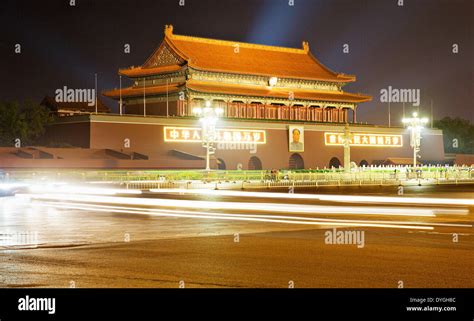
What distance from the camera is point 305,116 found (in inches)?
2876

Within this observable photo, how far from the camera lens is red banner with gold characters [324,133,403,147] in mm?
71938

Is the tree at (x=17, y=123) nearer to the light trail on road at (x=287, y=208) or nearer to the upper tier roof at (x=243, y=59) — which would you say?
the upper tier roof at (x=243, y=59)

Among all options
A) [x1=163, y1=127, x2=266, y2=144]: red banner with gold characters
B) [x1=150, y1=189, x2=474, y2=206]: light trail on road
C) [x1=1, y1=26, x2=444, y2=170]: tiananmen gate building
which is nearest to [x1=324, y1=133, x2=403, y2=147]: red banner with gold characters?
[x1=1, y1=26, x2=444, y2=170]: tiananmen gate building

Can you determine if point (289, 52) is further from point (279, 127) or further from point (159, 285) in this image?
point (159, 285)

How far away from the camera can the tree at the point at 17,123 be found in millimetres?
59394

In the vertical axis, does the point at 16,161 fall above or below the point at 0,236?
above

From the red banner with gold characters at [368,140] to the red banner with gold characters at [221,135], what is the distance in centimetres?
816

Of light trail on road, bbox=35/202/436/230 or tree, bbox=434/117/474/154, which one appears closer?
light trail on road, bbox=35/202/436/230

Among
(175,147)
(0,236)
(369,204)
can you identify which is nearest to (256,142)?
(175,147)

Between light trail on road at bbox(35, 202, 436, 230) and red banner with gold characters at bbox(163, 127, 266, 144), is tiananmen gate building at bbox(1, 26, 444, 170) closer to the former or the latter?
red banner with gold characters at bbox(163, 127, 266, 144)

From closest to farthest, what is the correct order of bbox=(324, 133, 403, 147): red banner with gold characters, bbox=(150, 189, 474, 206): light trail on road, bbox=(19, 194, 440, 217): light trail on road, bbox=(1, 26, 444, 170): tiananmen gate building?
1. bbox=(19, 194, 440, 217): light trail on road
2. bbox=(150, 189, 474, 206): light trail on road
3. bbox=(1, 26, 444, 170): tiananmen gate building
4. bbox=(324, 133, 403, 147): red banner with gold characters

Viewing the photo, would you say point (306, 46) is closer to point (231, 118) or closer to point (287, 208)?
point (231, 118)

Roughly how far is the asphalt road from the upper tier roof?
43.4 metres
